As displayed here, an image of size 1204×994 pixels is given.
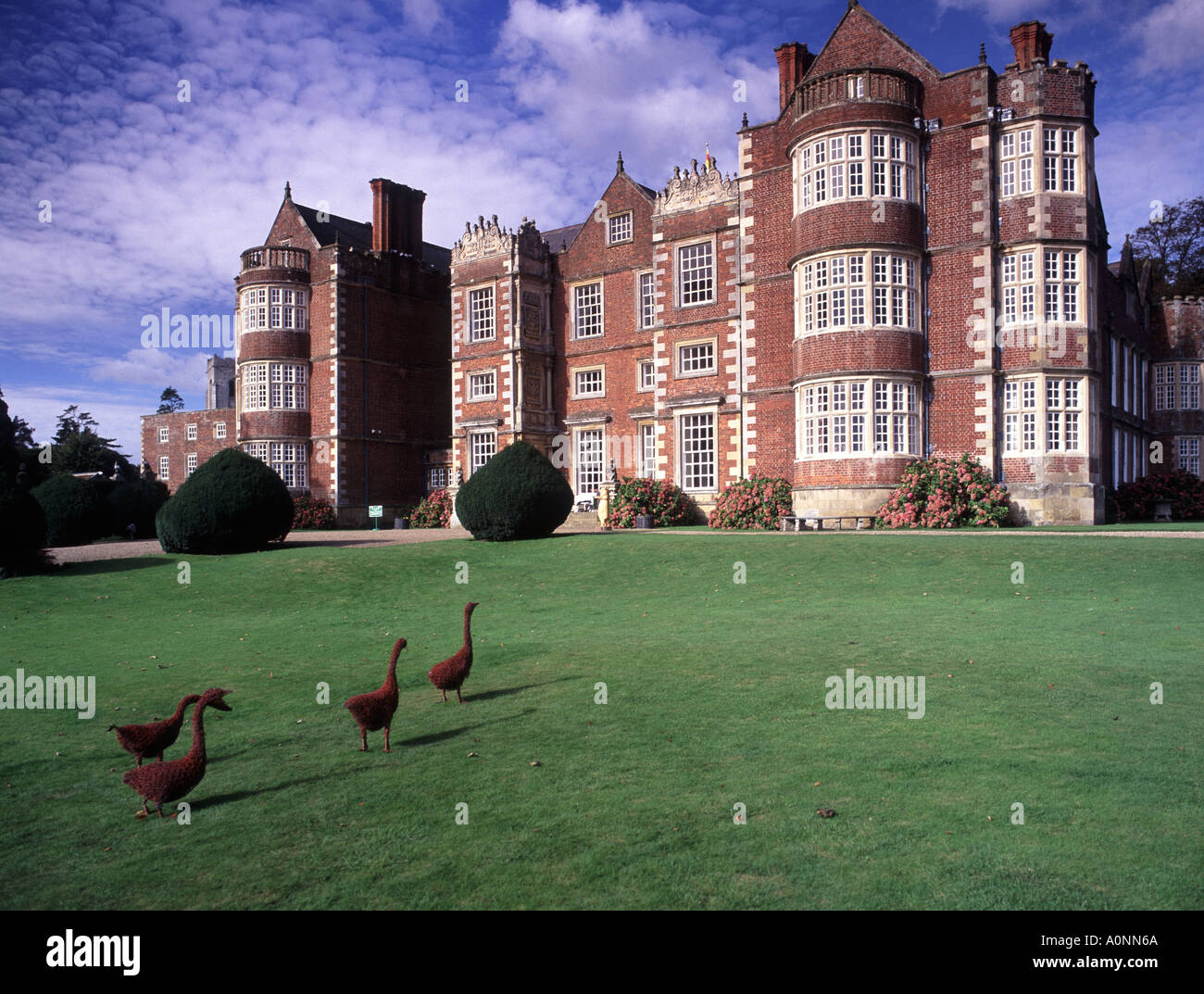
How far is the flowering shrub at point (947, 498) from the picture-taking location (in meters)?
26.0

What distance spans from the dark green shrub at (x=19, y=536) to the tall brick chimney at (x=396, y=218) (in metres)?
26.9

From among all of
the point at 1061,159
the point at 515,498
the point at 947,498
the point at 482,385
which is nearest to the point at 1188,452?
the point at 1061,159

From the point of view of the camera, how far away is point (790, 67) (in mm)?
31406

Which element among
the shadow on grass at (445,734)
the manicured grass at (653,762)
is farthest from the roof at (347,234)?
the shadow on grass at (445,734)

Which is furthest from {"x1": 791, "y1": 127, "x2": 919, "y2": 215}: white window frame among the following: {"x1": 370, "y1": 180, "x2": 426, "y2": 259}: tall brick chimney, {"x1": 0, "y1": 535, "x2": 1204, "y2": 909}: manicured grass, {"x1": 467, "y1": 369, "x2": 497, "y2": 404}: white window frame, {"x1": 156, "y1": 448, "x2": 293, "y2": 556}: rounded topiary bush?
{"x1": 370, "y1": 180, "x2": 426, "y2": 259}: tall brick chimney

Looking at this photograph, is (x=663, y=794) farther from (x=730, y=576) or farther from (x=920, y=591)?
(x=730, y=576)

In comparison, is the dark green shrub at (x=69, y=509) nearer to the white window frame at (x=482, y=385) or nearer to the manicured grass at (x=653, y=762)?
the white window frame at (x=482, y=385)

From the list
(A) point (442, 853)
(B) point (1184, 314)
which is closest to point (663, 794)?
(A) point (442, 853)


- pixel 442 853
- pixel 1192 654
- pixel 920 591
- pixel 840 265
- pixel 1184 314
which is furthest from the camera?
pixel 1184 314

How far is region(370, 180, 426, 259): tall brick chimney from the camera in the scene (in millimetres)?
45062

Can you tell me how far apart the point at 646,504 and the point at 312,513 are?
720 inches
